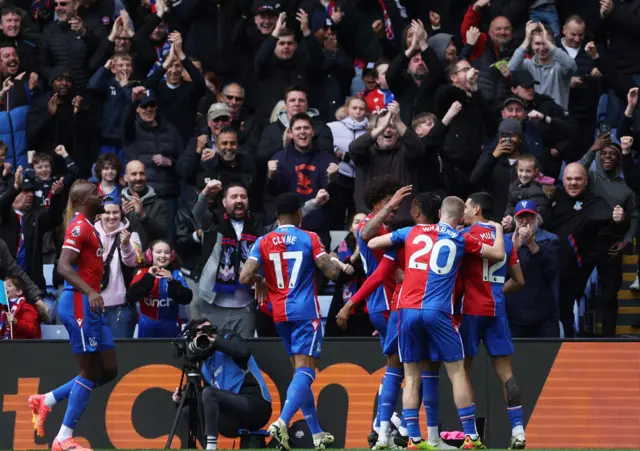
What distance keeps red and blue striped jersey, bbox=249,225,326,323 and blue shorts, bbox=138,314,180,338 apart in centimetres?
247

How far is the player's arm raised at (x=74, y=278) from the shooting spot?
37.3 feet

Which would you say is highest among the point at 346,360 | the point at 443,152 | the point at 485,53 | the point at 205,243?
the point at 485,53

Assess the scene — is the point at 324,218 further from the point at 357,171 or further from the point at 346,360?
the point at 346,360

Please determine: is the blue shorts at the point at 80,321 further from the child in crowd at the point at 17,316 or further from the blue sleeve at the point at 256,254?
the child in crowd at the point at 17,316

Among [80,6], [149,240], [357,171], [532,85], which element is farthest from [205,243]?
[80,6]

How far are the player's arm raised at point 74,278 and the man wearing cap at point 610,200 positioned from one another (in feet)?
→ 22.2

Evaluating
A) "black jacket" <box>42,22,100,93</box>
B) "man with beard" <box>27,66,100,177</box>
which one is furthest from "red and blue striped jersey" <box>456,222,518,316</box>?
"black jacket" <box>42,22,100,93</box>

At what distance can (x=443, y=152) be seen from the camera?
16391 mm

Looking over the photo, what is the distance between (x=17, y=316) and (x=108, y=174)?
87.2 inches

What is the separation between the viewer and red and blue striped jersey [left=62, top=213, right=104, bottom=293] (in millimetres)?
11570

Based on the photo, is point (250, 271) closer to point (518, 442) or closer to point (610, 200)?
point (518, 442)

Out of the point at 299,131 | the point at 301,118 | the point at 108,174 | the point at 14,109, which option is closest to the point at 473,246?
the point at 299,131

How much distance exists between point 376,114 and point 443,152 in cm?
93

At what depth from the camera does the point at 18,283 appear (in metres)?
15.3
